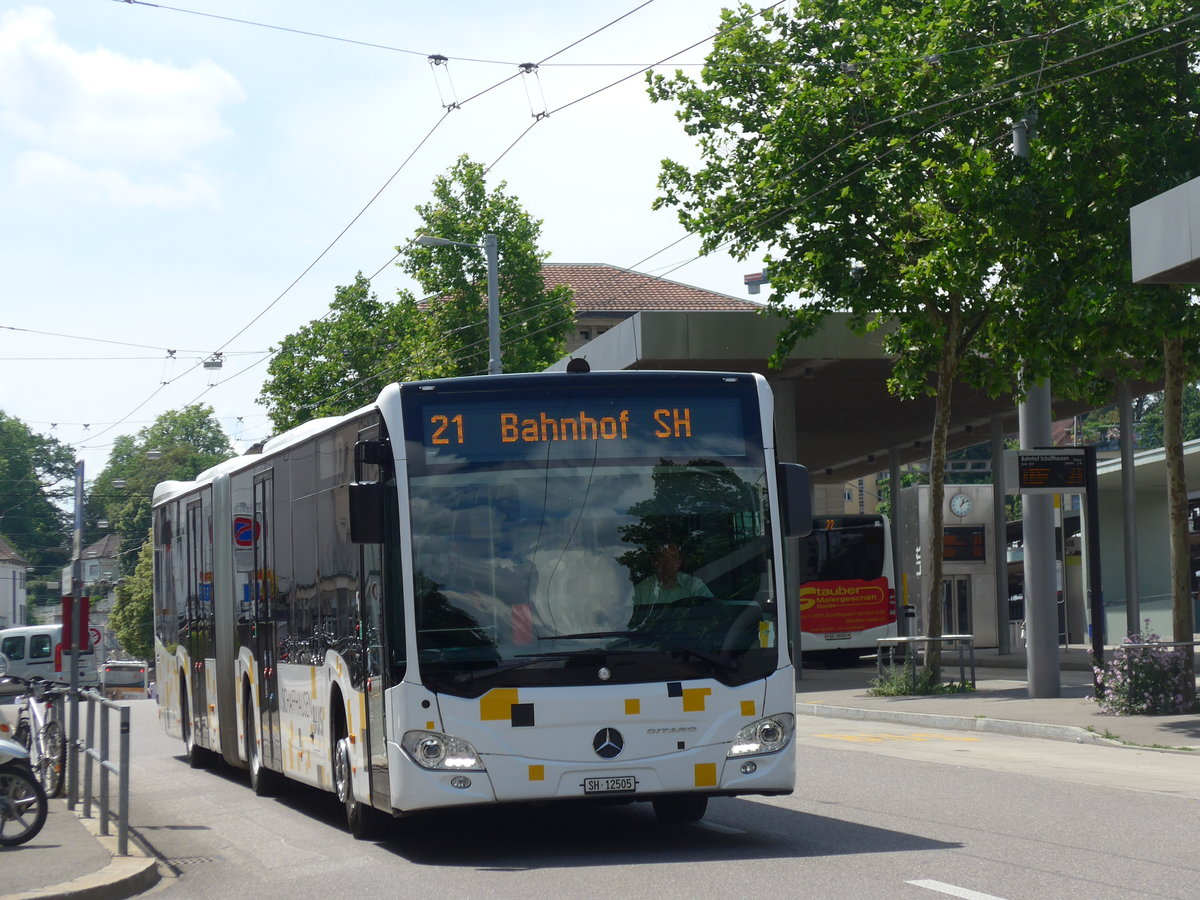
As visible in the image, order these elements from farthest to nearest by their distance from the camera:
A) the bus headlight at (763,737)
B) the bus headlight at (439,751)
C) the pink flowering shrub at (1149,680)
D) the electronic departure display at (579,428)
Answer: the pink flowering shrub at (1149,680)
the electronic departure display at (579,428)
the bus headlight at (763,737)
the bus headlight at (439,751)

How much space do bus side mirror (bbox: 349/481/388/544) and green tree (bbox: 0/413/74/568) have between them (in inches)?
4139

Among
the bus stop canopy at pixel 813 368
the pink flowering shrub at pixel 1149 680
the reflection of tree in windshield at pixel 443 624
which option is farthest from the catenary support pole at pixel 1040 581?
the reflection of tree in windshield at pixel 443 624

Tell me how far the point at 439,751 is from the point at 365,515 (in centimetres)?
142

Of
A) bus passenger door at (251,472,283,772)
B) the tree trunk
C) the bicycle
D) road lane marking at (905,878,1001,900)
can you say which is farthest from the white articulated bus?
the tree trunk

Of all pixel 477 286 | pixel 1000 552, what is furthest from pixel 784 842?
pixel 477 286

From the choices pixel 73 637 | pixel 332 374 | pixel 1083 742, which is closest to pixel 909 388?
pixel 1083 742

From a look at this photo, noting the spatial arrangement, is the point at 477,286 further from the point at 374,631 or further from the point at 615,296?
the point at 615,296

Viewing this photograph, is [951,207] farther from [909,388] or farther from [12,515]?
[12,515]

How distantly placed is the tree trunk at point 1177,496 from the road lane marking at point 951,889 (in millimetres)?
12134

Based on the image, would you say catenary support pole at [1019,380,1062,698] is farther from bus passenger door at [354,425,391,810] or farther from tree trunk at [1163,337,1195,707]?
bus passenger door at [354,425,391,810]

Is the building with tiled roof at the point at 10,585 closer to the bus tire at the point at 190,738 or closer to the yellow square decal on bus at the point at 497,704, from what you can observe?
the bus tire at the point at 190,738

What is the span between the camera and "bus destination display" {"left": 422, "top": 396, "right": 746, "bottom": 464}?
10.6 metres

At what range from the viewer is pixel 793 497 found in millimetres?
10773

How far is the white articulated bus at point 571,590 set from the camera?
10.2 m
